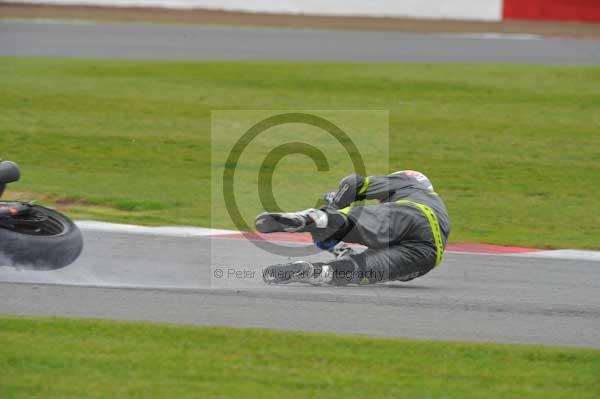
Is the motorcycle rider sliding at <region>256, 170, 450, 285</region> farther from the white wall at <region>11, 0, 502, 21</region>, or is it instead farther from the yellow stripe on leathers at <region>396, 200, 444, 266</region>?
the white wall at <region>11, 0, 502, 21</region>

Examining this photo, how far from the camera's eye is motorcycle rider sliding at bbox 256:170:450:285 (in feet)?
24.8

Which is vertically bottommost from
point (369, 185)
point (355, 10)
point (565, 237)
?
point (565, 237)

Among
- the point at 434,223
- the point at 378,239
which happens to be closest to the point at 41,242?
the point at 378,239

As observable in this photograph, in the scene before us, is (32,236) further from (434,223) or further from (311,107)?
(311,107)

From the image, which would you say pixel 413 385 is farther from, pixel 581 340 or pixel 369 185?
pixel 369 185

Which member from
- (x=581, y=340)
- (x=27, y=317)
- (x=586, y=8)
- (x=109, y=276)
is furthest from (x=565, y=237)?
(x=586, y=8)

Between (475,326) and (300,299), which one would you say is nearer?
(475,326)

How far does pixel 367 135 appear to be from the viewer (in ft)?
49.4

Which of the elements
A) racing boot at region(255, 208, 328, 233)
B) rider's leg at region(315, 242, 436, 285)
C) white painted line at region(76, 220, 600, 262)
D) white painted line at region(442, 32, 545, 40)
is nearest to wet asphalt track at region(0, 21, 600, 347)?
rider's leg at region(315, 242, 436, 285)

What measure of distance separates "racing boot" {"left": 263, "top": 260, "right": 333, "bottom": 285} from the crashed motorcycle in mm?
1498

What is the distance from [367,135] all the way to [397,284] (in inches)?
282

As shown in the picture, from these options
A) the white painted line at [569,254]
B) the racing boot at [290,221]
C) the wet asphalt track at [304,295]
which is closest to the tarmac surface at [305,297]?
the wet asphalt track at [304,295]

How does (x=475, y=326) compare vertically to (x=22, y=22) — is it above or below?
below

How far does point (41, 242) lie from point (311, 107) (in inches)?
365
